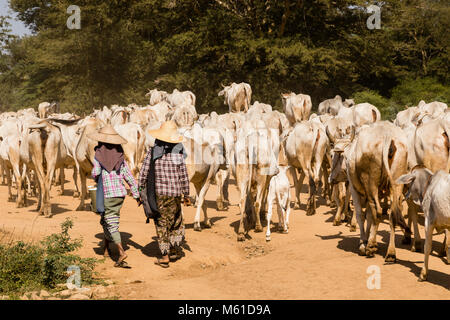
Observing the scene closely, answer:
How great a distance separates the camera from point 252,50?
104ft

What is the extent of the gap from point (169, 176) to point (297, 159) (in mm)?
6666

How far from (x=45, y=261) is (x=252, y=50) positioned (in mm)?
24713

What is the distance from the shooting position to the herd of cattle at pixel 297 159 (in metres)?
9.45

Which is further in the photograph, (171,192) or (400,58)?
(400,58)

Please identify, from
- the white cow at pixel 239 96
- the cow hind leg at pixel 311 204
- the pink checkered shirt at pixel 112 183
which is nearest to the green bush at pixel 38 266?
the pink checkered shirt at pixel 112 183

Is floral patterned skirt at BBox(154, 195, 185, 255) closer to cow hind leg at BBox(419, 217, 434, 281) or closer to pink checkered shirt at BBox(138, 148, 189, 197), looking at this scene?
pink checkered shirt at BBox(138, 148, 189, 197)

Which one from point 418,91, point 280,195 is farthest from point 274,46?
point 280,195

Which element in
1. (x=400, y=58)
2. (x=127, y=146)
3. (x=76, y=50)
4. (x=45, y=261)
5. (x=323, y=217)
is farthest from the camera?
(x=76, y=50)

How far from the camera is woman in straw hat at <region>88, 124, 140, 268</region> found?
9.41 m

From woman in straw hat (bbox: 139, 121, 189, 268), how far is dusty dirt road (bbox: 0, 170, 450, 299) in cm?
46

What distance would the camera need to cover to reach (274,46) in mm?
32062

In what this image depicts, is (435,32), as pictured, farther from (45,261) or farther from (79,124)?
Answer: (45,261)

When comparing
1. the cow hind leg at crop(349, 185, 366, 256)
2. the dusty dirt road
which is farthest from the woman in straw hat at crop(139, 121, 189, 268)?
the cow hind leg at crop(349, 185, 366, 256)

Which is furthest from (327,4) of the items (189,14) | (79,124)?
(79,124)
